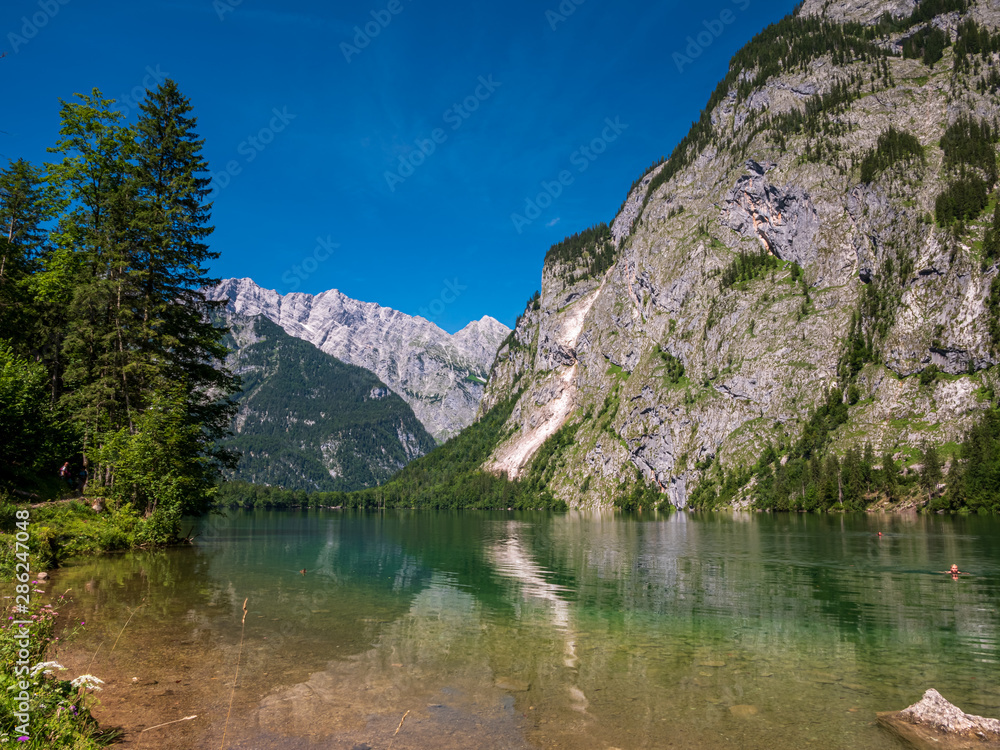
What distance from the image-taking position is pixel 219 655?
1577 cm

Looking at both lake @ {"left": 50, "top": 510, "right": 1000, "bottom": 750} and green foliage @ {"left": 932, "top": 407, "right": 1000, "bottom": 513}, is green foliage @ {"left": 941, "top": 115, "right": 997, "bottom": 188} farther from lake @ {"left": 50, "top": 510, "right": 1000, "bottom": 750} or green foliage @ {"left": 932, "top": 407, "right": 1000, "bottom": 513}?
lake @ {"left": 50, "top": 510, "right": 1000, "bottom": 750}

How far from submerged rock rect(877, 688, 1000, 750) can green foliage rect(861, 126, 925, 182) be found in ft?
708

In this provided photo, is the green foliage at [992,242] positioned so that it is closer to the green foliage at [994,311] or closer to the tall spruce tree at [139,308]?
the green foliage at [994,311]

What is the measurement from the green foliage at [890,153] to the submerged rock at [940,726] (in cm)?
21595

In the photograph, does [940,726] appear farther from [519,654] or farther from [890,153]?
[890,153]

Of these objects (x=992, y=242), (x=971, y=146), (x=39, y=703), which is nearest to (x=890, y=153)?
(x=971, y=146)

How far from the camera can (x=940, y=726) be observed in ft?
37.2

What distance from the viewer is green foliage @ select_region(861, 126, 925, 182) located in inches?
7116

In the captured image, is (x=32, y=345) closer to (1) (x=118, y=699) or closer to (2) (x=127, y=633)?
(2) (x=127, y=633)

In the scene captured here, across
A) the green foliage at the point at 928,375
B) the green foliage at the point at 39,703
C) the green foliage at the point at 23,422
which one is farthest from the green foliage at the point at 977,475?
the green foliage at the point at 23,422

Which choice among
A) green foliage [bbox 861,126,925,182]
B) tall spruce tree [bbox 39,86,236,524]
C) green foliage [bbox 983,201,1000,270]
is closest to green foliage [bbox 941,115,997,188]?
green foliage [bbox 861,126,925,182]

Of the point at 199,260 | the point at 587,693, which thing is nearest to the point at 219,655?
the point at 587,693

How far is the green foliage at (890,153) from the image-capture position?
181 m

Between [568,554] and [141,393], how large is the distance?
123ft
